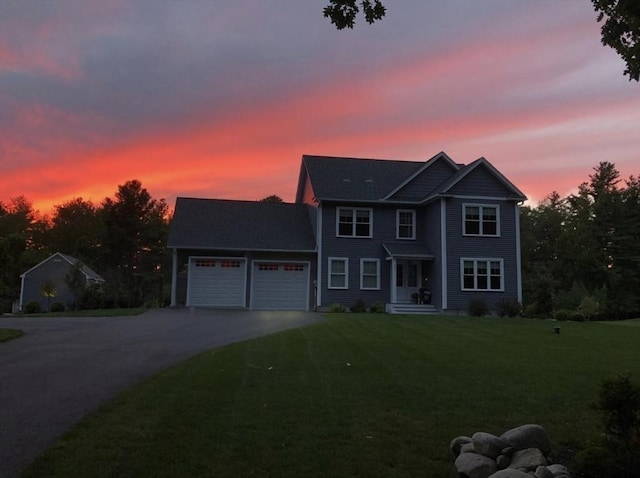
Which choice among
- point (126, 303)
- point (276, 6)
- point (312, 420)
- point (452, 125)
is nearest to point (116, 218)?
point (126, 303)

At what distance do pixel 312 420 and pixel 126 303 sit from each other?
23.0 metres

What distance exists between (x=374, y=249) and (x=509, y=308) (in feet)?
22.2

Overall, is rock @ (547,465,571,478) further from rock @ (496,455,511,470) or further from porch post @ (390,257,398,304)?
porch post @ (390,257,398,304)

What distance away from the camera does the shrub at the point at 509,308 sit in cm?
2431

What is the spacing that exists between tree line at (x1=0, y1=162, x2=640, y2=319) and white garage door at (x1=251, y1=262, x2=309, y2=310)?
5.91 metres

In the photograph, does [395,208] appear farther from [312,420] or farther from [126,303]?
[312,420]

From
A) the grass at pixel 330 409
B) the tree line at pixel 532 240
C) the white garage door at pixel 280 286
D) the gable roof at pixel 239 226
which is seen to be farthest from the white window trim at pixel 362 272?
the grass at pixel 330 409

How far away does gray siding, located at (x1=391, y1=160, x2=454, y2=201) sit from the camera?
1080 inches

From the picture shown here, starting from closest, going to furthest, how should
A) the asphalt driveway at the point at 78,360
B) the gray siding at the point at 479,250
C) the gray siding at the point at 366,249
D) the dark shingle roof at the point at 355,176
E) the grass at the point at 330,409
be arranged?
the grass at the point at 330,409, the asphalt driveway at the point at 78,360, the gray siding at the point at 479,250, the gray siding at the point at 366,249, the dark shingle roof at the point at 355,176

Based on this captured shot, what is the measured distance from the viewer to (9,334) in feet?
44.0

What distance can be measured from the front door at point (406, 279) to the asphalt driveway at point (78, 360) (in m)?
8.54

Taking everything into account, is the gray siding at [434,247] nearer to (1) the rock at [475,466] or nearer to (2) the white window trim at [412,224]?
(2) the white window trim at [412,224]

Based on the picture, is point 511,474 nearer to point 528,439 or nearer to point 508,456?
point 508,456

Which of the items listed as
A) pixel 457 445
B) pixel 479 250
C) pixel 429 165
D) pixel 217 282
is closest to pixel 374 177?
pixel 429 165
